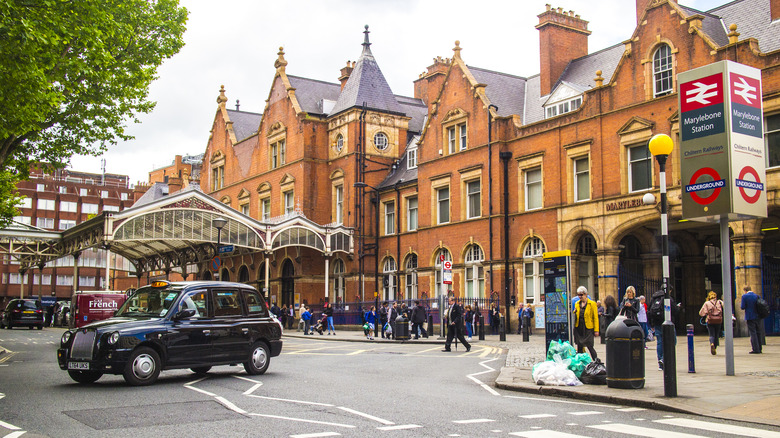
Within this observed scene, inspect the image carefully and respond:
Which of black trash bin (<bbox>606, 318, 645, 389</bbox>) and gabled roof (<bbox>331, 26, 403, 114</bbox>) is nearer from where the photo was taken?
black trash bin (<bbox>606, 318, 645, 389</bbox>)

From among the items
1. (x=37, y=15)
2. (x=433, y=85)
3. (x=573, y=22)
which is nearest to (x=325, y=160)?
(x=433, y=85)

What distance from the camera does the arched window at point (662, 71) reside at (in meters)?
29.3

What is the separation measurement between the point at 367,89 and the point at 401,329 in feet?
72.6

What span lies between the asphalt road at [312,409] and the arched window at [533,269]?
18.7 meters

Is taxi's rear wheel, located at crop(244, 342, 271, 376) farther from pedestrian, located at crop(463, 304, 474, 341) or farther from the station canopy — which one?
the station canopy

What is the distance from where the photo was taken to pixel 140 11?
2272 centimetres

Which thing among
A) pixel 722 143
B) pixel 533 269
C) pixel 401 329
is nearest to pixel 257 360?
pixel 722 143

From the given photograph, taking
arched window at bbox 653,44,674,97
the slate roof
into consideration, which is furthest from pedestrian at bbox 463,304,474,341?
the slate roof

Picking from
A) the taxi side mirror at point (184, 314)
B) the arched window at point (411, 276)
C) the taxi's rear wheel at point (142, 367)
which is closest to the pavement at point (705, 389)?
the taxi side mirror at point (184, 314)

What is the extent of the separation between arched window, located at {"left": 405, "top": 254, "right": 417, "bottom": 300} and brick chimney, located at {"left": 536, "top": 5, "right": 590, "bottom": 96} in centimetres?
1200

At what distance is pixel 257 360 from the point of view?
15445 mm

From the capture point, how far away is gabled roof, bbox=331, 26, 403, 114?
48.0 metres

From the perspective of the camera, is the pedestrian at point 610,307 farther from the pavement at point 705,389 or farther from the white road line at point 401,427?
the white road line at point 401,427

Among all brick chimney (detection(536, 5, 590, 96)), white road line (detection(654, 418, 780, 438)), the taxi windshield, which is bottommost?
white road line (detection(654, 418, 780, 438))
